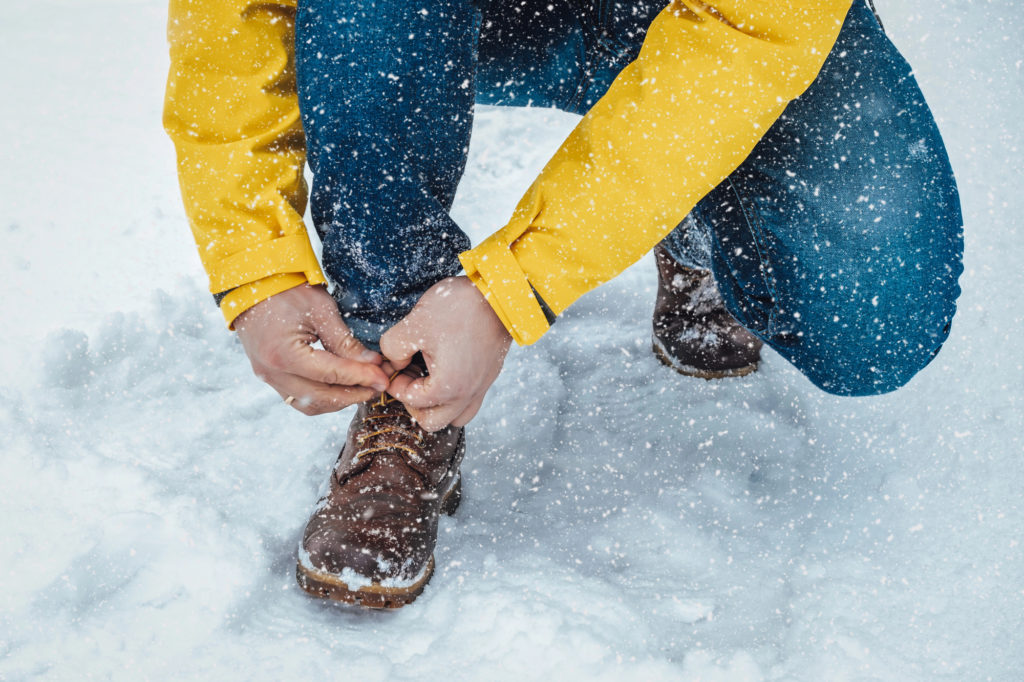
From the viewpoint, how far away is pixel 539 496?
103 centimetres

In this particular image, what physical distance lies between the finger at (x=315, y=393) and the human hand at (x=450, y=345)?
79 millimetres

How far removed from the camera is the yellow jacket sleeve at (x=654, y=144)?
0.70 m

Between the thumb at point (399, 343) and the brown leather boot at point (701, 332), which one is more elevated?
the thumb at point (399, 343)

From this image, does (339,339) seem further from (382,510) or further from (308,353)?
(382,510)

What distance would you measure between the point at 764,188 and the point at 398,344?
48cm

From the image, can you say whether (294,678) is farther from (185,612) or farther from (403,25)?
(403,25)

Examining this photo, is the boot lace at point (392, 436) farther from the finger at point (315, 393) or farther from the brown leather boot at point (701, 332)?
the brown leather boot at point (701, 332)

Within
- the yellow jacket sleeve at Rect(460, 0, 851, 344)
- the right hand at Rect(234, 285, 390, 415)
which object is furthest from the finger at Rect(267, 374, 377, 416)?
the yellow jacket sleeve at Rect(460, 0, 851, 344)

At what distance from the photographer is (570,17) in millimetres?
1017

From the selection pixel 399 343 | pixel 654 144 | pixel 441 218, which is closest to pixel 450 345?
pixel 399 343

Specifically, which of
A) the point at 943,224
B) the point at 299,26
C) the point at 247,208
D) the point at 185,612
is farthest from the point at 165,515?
the point at 943,224

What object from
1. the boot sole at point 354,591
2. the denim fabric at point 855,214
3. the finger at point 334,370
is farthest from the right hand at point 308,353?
the denim fabric at point 855,214

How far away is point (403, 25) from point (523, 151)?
2.99 feet

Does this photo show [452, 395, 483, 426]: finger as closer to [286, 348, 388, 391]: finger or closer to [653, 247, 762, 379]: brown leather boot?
[286, 348, 388, 391]: finger
